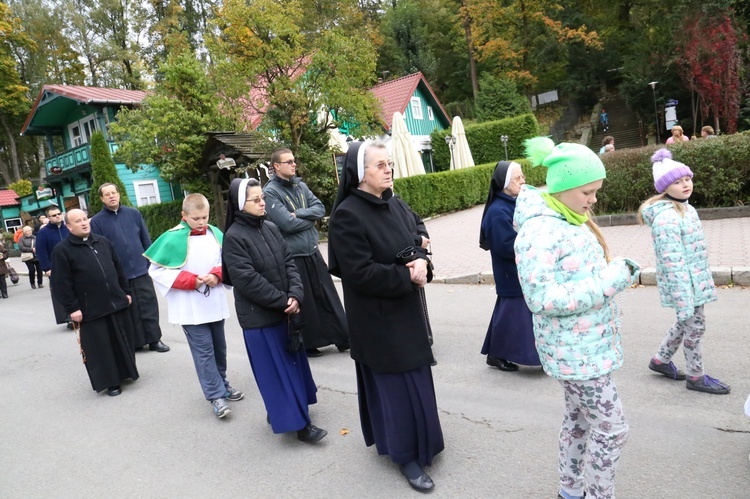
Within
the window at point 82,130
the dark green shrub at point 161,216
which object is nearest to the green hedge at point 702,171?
the dark green shrub at point 161,216

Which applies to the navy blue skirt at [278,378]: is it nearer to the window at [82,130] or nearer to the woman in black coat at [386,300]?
the woman in black coat at [386,300]

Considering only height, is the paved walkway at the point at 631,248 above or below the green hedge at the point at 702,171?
below

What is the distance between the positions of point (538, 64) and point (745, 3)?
27.1 m

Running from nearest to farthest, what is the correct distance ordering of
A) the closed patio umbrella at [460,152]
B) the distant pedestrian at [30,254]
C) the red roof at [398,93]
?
1. the distant pedestrian at [30,254]
2. the closed patio umbrella at [460,152]
3. the red roof at [398,93]

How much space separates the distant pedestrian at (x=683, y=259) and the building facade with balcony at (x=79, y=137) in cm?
2581

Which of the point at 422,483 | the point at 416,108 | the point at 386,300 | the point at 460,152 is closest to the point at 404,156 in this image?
the point at 460,152

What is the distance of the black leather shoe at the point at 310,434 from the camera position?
12.5ft

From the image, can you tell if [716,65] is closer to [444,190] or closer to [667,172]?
[444,190]

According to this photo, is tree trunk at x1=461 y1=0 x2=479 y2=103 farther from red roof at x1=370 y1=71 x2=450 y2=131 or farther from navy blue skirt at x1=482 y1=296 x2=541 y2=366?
navy blue skirt at x1=482 y1=296 x2=541 y2=366

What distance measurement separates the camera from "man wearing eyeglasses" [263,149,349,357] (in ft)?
17.9

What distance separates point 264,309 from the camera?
3818 mm

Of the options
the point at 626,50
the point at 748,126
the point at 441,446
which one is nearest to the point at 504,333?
the point at 441,446

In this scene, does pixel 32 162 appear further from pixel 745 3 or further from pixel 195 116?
pixel 745 3

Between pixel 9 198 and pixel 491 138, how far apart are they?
33975mm
